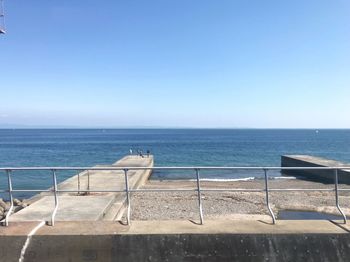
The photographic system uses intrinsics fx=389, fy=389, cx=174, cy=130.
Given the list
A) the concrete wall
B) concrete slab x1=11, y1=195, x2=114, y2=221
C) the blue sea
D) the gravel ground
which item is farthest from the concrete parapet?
the blue sea

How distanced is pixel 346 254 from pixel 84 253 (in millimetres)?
3847

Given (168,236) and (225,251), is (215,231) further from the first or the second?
(168,236)

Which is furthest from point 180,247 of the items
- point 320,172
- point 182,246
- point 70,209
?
point 320,172

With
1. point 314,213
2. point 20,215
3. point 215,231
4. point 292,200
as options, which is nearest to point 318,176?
point 292,200

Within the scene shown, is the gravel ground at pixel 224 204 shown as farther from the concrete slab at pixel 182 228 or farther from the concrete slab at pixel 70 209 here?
the concrete slab at pixel 182 228

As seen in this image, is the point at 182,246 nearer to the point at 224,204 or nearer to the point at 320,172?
the point at 224,204

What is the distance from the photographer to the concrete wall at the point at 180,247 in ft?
18.8

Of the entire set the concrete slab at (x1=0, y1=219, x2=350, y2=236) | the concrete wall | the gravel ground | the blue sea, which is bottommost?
the blue sea

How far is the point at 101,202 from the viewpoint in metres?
12.8

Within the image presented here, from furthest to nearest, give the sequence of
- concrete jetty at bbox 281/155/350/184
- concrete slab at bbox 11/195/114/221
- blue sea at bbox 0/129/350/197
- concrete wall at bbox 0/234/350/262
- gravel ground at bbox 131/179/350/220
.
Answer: blue sea at bbox 0/129/350/197 → concrete jetty at bbox 281/155/350/184 → gravel ground at bbox 131/179/350/220 → concrete slab at bbox 11/195/114/221 → concrete wall at bbox 0/234/350/262

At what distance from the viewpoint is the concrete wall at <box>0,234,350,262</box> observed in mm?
5723

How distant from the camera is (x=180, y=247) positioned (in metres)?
5.75

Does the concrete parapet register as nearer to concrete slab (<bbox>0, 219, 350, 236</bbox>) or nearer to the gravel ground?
concrete slab (<bbox>0, 219, 350, 236</bbox>)

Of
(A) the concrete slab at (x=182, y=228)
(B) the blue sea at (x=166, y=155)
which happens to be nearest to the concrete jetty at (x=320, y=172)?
(B) the blue sea at (x=166, y=155)
